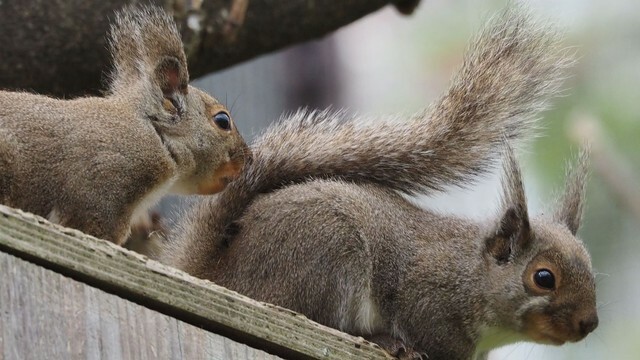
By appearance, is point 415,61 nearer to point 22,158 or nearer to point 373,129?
point 373,129

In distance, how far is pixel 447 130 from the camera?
3.96m

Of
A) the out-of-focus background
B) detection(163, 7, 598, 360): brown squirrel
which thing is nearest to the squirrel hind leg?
detection(163, 7, 598, 360): brown squirrel

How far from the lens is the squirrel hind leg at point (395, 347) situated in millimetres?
3408

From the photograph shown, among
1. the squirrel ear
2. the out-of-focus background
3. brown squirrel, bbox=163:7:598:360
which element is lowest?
the out-of-focus background

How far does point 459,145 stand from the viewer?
396cm

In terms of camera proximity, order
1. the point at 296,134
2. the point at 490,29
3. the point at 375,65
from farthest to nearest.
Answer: the point at 375,65, the point at 490,29, the point at 296,134

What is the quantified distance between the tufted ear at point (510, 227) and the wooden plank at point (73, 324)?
1396 mm

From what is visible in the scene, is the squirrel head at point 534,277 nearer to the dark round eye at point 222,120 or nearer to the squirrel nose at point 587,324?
the squirrel nose at point 587,324

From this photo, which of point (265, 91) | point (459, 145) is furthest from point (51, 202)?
point (265, 91)

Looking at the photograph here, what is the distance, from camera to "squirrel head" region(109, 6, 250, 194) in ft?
11.3

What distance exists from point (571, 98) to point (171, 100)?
450 centimetres

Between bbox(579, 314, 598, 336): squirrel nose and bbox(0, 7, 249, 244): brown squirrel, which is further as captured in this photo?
bbox(579, 314, 598, 336): squirrel nose

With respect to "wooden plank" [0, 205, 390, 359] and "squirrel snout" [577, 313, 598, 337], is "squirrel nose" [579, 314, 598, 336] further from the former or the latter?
"wooden plank" [0, 205, 390, 359]

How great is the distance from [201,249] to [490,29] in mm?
1244
